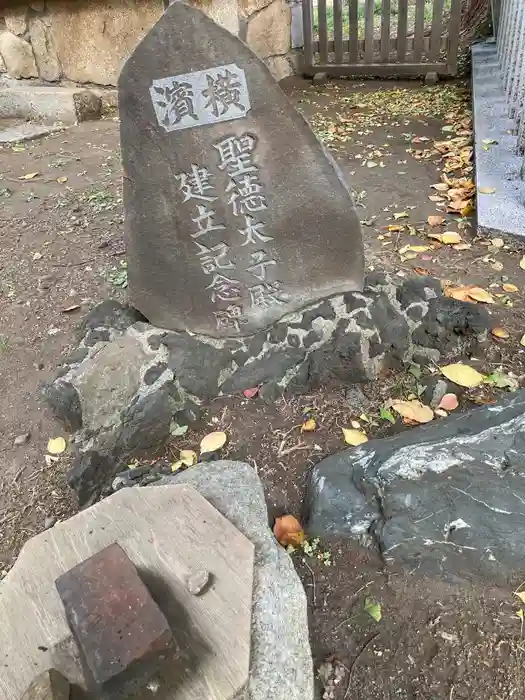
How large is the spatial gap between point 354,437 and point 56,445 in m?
1.34

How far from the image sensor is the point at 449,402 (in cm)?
251

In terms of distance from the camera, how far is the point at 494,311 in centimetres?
305

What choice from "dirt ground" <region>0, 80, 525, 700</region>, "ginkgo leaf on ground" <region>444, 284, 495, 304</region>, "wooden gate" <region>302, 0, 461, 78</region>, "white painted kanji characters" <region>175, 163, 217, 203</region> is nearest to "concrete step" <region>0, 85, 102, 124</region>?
"dirt ground" <region>0, 80, 525, 700</region>

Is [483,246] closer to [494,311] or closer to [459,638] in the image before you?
[494,311]

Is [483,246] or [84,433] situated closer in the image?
[84,433]

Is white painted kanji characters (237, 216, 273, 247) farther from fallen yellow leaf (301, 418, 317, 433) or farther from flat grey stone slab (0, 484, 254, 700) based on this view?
flat grey stone slab (0, 484, 254, 700)

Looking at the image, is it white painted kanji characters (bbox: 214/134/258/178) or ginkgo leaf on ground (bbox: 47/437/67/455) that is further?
ginkgo leaf on ground (bbox: 47/437/67/455)

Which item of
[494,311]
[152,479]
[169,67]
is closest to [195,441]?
[152,479]

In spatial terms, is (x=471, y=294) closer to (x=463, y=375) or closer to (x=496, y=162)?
(x=463, y=375)

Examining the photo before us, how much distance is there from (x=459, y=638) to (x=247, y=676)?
69 centimetres

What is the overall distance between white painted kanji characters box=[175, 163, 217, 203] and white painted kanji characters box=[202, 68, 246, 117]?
23cm

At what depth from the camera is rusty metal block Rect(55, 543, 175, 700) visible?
1.33 m

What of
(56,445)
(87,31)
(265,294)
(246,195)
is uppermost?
(87,31)

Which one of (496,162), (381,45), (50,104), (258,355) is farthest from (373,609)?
(381,45)
